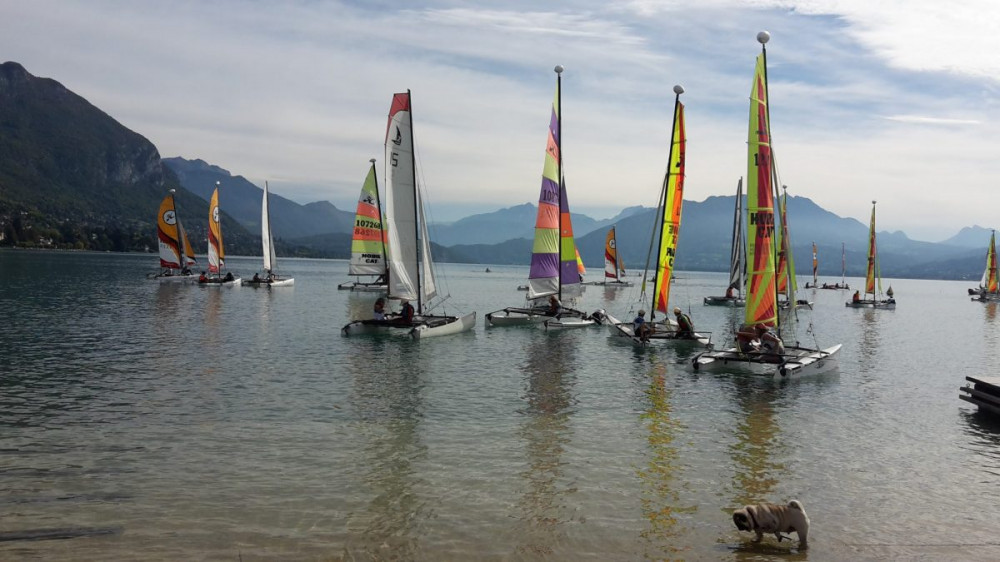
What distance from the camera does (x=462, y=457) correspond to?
17.4m

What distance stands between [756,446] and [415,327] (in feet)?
80.5

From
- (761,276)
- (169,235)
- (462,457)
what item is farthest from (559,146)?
(169,235)

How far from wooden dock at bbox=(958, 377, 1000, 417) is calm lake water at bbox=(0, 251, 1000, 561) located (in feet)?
1.92

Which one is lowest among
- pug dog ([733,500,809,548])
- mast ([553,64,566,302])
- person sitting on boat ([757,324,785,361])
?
pug dog ([733,500,809,548])

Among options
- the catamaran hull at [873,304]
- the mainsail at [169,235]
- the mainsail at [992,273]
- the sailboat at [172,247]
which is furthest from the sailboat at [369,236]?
the mainsail at [992,273]

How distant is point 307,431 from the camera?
63.8 ft

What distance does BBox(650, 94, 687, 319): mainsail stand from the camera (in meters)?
39.8

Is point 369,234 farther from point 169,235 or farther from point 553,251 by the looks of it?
point 553,251

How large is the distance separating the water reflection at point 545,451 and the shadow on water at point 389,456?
2.23m

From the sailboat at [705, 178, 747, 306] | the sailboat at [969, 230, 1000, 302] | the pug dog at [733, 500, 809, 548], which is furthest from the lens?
the sailboat at [969, 230, 1000, 302]

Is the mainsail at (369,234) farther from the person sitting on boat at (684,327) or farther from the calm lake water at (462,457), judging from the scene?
the person sitting on boat at (684,327)

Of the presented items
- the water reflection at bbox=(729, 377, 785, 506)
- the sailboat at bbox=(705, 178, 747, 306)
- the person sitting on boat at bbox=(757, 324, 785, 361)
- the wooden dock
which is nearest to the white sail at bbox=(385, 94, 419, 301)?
the person sitting on boat at bbox=(757, 324, 785, 361)

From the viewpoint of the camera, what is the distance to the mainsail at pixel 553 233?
1863 inches

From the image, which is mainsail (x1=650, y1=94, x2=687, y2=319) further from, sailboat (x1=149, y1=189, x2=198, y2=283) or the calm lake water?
sailboat (x1=149, y1=189, x2=198, y2=283)
